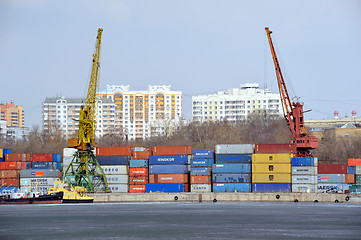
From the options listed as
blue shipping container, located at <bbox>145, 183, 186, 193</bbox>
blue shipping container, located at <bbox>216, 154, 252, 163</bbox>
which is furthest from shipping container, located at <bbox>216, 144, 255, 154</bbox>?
blue shipping container, located at <bbox>145, 183, 186, 193</bbox>

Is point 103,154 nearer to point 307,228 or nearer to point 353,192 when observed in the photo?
point 353,192

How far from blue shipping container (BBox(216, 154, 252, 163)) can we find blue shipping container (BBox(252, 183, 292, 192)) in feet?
10.2

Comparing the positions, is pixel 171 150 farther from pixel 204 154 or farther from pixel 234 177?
pixel 234 177

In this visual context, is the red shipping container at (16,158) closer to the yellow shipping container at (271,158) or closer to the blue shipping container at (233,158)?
the blue shipping container at (233,158)

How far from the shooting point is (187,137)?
182750 mm

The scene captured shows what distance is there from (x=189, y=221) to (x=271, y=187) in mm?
23885

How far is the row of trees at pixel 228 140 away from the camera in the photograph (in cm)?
14038

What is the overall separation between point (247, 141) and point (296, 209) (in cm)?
7862

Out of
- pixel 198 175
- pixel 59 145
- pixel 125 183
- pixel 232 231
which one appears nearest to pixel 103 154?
pixel 125 183

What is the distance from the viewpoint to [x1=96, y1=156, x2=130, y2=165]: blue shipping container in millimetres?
96438

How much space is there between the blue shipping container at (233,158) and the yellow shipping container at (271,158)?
106 cm

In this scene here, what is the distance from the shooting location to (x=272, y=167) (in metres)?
92.3

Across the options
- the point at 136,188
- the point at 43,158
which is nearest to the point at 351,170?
the point at 136,188

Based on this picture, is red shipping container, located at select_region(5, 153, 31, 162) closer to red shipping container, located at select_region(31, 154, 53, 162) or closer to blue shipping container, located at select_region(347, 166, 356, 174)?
red shipping container, located at select_region(31, 154, 53, 162)
